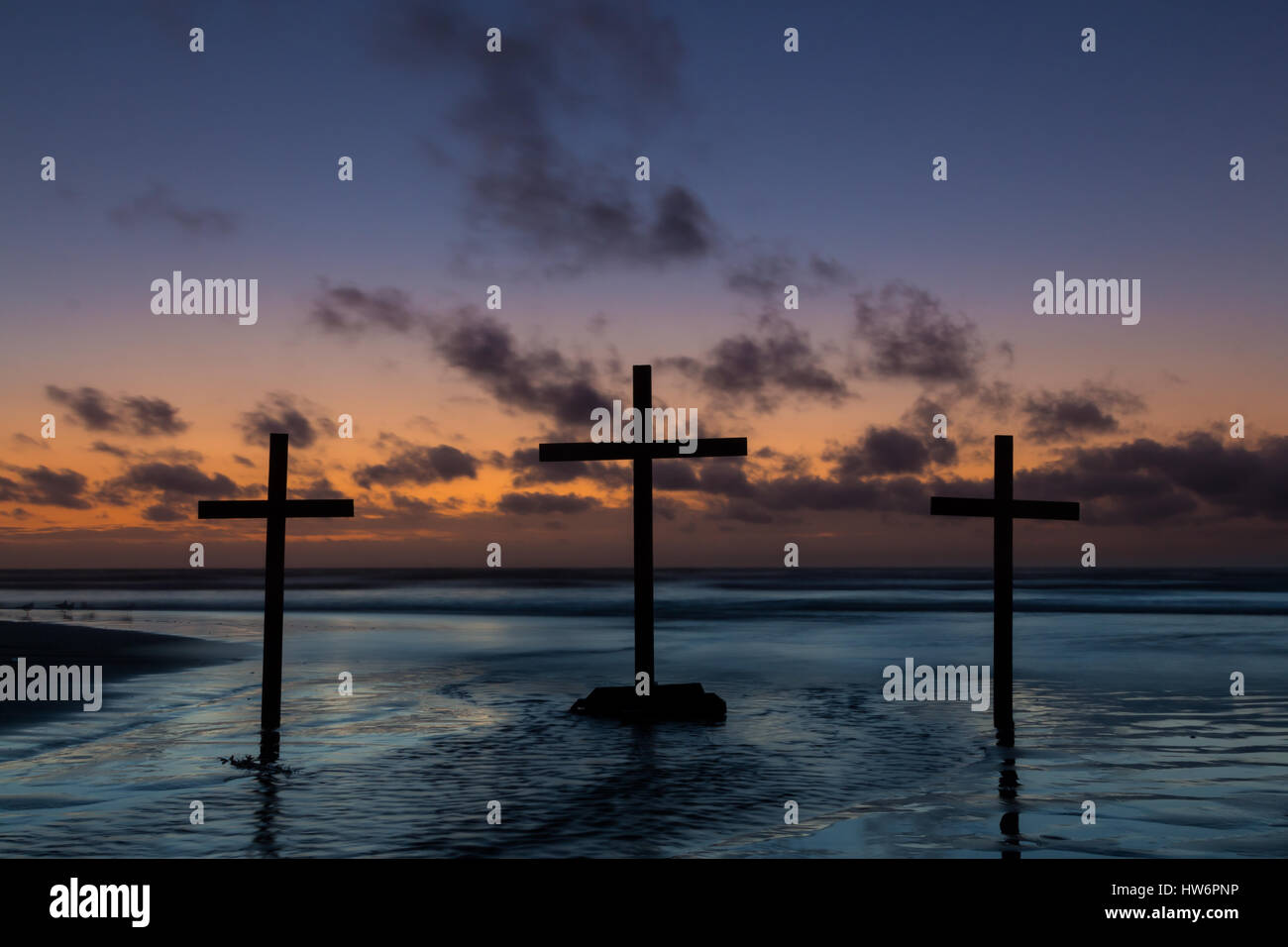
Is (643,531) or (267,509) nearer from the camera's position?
(267,509)

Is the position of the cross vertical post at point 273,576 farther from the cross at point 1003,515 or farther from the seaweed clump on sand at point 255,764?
the cross at point 1003,515

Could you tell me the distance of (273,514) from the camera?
46.8 ft

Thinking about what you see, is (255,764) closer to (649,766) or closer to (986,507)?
(649,766)

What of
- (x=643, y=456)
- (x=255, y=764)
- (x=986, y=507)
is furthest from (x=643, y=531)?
(x=255, y=764)

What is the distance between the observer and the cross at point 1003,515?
1481 centimetres

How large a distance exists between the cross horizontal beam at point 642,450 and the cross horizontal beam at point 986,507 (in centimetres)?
304

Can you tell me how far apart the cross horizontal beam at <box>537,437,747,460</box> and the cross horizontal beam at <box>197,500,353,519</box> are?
3.23m

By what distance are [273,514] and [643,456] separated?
5.53m

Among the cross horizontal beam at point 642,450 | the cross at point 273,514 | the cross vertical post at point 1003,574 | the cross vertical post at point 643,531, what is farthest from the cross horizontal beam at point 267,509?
the cross vertical post at point 1003,574

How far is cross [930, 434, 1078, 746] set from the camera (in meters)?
14.8
